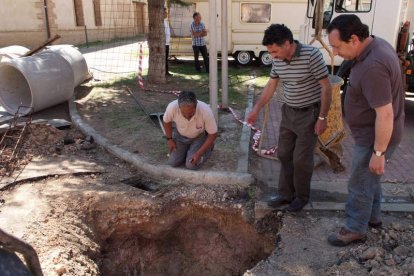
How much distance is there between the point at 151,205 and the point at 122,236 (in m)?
0.48

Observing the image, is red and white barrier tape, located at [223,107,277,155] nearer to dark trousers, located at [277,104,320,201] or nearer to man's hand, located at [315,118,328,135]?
dark trousers, located at [277,104,320,201]

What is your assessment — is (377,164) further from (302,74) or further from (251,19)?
(251,19)

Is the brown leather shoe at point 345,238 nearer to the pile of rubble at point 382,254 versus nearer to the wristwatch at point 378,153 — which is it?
the pile of rubble at point 382,254

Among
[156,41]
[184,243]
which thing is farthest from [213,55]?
[156,41]

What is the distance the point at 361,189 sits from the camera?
3.34 meters

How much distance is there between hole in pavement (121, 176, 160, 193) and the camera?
477cm

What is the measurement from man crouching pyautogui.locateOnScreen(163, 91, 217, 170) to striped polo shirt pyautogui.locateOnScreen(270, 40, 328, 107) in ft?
3.60

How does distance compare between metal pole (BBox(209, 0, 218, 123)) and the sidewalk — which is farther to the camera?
metal pole (BBox(209, 0, 218, 123))

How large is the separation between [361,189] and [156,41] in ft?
24.0

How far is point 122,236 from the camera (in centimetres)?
441

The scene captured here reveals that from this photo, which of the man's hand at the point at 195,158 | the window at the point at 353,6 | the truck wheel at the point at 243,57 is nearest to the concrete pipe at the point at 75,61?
the man's hand at the point at 195,158

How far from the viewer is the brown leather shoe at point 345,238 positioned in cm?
349

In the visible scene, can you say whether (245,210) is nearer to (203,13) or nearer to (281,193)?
(281,193)

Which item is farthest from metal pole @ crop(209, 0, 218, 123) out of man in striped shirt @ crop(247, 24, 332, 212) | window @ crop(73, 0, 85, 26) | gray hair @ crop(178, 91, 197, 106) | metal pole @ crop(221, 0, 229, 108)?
window @ crop(73, 0, 85, 26)
